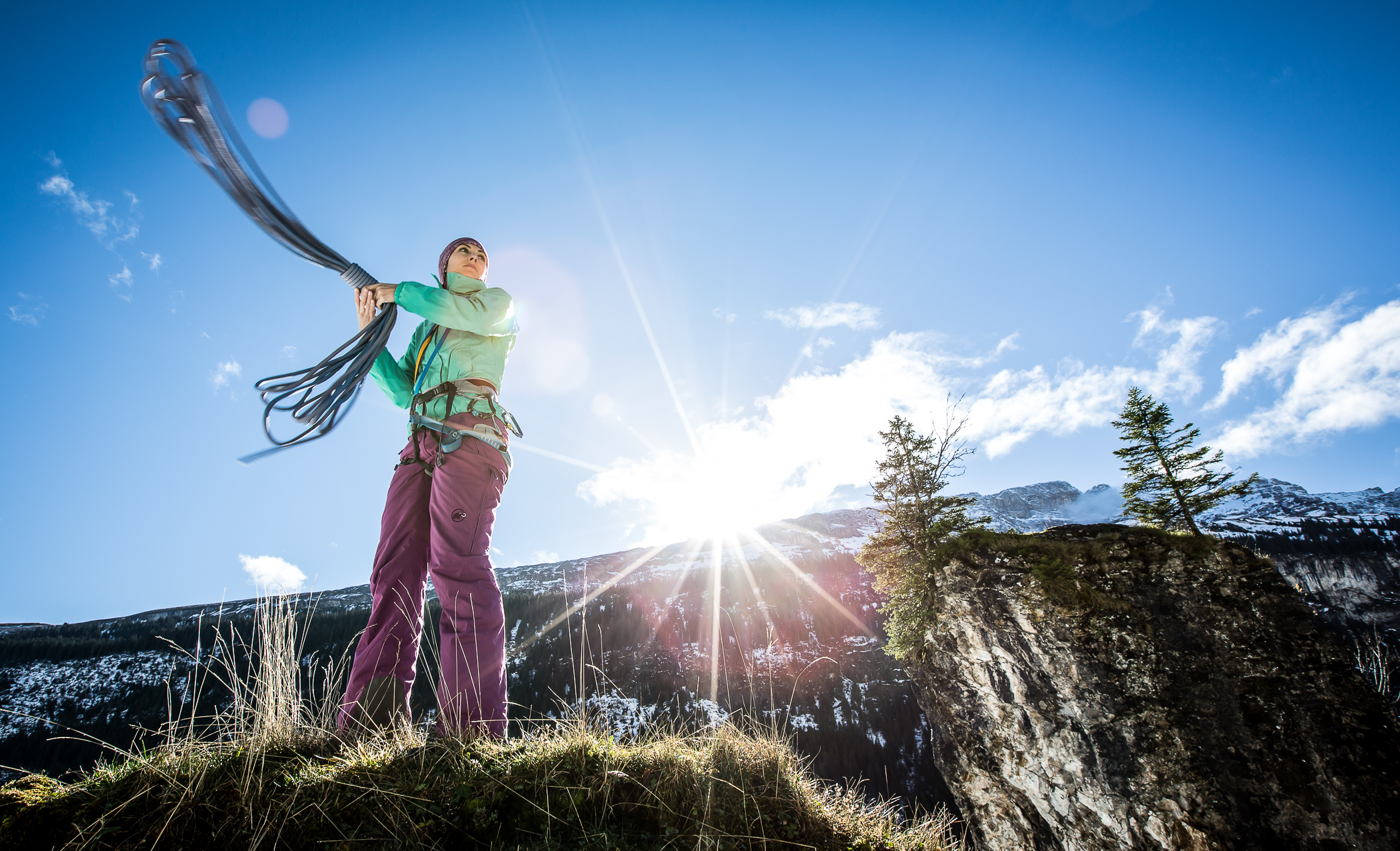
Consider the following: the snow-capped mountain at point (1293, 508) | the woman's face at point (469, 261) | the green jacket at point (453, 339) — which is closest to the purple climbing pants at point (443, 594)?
the green jacket at point (453, 339)

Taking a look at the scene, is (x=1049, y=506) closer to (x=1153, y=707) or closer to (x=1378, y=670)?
(x=1378, y=670)

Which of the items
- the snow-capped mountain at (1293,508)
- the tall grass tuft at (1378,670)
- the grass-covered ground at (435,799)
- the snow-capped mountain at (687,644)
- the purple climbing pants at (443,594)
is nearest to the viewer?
the grass-covered ground at (435,799)

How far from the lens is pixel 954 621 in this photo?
6.29m

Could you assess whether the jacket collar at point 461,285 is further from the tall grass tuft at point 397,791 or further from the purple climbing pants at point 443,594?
the tall grass tuft at point 397,791

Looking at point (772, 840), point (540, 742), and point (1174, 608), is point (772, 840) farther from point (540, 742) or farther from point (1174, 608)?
point (1174, 608)

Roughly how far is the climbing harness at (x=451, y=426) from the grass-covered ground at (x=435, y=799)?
5.01 feet

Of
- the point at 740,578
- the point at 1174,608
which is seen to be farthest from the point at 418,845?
the point at 740,578

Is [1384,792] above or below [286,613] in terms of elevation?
below

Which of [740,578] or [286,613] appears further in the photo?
[740,578]

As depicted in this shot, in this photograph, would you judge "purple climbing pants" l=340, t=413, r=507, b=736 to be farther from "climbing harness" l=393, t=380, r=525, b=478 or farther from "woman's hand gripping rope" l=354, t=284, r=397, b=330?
"woman's hand gripping rope" l=354, t=284, r=397, b=330

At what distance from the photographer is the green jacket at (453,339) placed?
120 inches

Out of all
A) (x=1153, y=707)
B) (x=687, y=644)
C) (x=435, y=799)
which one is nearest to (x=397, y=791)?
(x=435, y=799)


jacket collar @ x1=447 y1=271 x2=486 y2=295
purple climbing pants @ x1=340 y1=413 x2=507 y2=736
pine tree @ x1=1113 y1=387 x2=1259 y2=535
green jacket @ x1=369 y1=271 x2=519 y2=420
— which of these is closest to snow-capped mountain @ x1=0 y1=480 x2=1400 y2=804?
pine tree @ x1=1113 y1=387 x2=1259 y2=535

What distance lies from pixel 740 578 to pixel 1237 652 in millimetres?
81734
